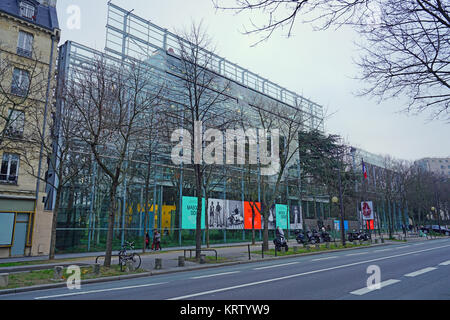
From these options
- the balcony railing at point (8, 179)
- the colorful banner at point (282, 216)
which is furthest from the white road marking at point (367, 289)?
the colorful banner at point (282, 216)

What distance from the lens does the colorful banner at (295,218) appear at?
40656mm

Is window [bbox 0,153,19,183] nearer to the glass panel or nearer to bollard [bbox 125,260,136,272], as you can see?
the glass panel

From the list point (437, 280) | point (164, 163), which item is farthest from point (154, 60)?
point (437, 280)

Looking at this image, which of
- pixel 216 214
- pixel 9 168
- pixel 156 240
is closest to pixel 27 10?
pixel 9 168

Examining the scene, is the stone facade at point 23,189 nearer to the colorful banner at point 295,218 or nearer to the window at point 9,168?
the window at point 9,168

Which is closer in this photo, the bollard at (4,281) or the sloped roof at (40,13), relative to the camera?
the bollard at (4,281)

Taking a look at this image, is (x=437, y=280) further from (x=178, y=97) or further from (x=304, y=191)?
(x=304, y=191)

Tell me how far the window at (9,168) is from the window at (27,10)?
1087cm

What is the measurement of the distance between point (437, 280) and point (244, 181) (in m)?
26.2

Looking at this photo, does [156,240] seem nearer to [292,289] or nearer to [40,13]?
[292,289]

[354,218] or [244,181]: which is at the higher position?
[244,181]

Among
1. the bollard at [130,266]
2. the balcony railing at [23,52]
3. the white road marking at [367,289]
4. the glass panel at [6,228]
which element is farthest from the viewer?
the balcony railing at [23,52]

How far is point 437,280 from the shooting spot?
30.5ft

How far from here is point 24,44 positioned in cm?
2322
